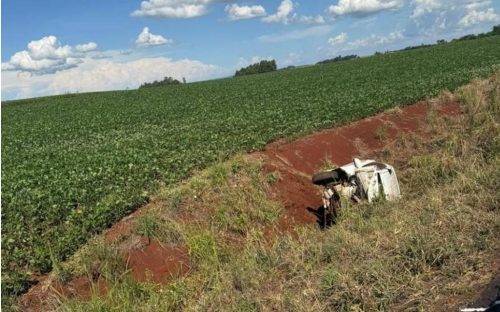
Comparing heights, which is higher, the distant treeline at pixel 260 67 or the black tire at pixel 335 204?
the distant treeline at pixel 260 67

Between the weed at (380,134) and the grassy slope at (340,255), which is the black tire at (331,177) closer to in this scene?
the grassy slope at (340,255)

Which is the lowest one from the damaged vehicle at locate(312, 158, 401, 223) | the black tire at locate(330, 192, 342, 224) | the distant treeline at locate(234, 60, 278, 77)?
the black tire at locate(330, 192, 342, 224)

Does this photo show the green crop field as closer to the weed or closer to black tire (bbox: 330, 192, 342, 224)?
the weed

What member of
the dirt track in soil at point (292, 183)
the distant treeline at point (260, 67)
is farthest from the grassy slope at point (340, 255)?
the distant treeline at point (260, 67)

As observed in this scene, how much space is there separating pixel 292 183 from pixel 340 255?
4.63 metres

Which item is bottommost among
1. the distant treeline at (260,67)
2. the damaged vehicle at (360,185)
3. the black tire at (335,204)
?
the black tire at (335,204)

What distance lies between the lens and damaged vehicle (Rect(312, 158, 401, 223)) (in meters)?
8.59

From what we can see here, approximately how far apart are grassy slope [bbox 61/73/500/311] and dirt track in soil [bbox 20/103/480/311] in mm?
267

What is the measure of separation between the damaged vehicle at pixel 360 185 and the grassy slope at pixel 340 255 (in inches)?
13.7

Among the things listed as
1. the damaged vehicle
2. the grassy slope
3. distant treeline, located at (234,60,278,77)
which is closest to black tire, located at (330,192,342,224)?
the damaged vehicle

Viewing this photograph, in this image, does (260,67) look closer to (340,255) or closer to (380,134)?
(380,134)

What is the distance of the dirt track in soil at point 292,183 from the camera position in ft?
21.2

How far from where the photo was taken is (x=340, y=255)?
5.69m

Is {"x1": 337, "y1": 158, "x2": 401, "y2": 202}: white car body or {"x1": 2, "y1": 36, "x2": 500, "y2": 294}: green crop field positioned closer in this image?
{"x1": 2, "y1": 36, "x2": 500, "y2": 294}: green crop field
